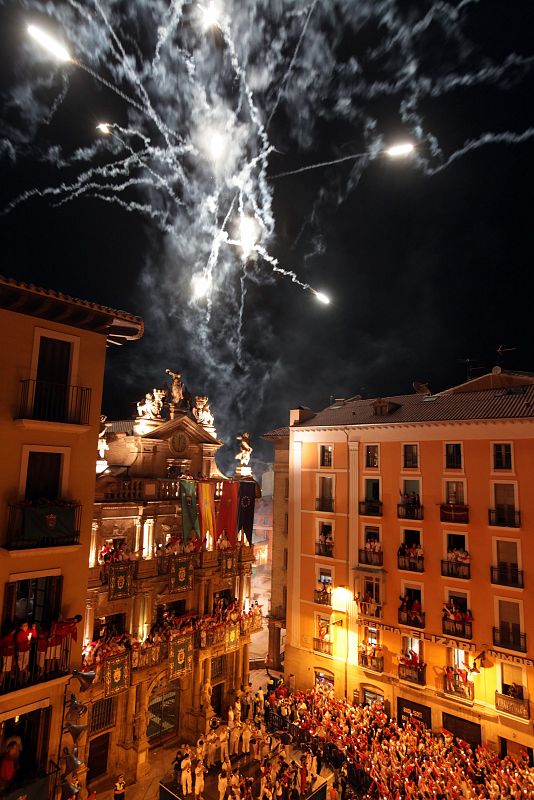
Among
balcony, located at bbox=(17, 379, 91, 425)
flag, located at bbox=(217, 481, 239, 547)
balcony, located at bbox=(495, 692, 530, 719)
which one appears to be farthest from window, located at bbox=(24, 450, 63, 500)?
balcony, located at bbox=(495, 692, 530, 719)

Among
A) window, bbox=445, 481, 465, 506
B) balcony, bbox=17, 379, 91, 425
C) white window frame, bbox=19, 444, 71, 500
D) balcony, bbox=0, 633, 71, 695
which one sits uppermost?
balcony, bbox=17, 379, 91, 425

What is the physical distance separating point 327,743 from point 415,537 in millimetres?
12634

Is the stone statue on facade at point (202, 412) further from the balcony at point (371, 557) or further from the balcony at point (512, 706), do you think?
the balcony at point (512, 706)

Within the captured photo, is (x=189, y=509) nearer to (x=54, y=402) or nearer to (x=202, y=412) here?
(x=202, y=412)

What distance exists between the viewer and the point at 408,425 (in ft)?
102

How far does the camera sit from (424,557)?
95.1 feet

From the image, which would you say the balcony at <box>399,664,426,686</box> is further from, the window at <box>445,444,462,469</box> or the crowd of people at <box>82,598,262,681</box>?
the window at <box>445,444,462,469</box>

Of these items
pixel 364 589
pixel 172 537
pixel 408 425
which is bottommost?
pixel 364 589

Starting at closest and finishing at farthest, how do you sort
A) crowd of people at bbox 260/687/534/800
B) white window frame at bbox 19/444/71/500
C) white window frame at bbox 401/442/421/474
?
white window frame at bbox 19/444/71/500 → crowd of people at bbox 260/687/534/800 → white window frame at bbox 401/442/421/474

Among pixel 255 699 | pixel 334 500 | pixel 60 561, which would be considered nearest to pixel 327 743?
pixel 255 699

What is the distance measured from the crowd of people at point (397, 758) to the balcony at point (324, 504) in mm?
12039

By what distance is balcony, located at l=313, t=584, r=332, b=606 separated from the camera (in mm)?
32250

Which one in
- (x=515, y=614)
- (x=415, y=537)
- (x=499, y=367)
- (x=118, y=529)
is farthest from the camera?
(x=499, y=367)

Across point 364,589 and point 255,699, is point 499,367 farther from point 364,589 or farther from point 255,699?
point 255,699
